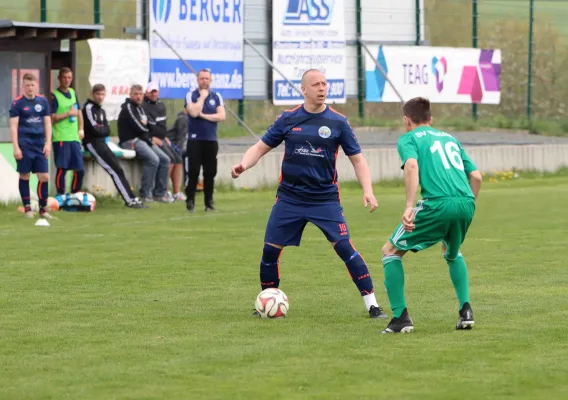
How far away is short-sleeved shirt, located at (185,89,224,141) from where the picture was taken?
19.0 meters

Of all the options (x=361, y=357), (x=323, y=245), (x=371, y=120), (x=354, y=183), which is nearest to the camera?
(x=361, y=357)

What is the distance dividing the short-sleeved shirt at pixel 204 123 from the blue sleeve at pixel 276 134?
9.41 meters

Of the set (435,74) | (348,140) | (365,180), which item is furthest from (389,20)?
(365,180)

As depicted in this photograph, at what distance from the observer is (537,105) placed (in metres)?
37.6

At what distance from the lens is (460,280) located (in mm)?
8680

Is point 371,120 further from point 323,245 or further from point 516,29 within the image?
point 516,29

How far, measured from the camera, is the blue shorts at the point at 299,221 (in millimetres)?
9492

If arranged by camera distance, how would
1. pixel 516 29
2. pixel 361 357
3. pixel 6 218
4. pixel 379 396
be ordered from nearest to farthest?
pixel 379 396 → pixel 361 357 → pixel 6 218 → pixel 516 29

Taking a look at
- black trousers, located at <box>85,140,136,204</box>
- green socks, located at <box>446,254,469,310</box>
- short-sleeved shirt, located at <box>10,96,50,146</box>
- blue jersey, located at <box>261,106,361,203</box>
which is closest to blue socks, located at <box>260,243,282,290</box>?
blue jersey, located at <box>261,106,361,203</box>

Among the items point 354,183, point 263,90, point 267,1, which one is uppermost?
point 267,1

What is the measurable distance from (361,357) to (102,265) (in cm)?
567

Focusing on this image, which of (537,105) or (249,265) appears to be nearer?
(249,265)

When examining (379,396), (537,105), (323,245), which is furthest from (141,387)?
(537,105)

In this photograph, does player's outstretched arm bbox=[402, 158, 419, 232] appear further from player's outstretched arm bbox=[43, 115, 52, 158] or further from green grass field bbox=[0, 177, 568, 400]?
player's outstretched arm bbox=[43, 115, 52, 158]
